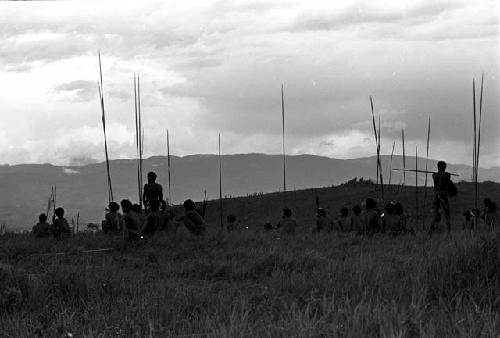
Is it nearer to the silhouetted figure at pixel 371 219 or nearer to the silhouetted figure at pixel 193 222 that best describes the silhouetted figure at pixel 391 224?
the silhouetted figure at pixel 371 219

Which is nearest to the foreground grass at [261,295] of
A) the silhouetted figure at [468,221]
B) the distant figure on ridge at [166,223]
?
the distant figure on ridge at [166,223]

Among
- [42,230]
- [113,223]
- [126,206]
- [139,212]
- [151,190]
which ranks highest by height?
[151,190]

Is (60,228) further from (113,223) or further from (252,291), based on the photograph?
(252,291)

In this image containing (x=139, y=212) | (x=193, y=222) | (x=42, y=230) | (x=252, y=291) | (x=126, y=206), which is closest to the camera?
(x=252, y=291)

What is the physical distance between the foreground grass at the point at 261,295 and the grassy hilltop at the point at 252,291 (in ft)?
0.06

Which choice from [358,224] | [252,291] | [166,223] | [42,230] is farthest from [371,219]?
[252,291]

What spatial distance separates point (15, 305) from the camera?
7.04 m

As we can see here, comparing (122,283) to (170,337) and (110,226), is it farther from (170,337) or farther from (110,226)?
(110,226)

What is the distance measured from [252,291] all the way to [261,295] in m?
0.53

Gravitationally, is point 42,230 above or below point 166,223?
below

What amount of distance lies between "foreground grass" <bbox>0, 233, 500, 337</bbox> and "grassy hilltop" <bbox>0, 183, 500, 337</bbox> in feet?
0.06

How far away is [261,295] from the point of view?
7.42m

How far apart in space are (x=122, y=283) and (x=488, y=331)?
14.6 feet

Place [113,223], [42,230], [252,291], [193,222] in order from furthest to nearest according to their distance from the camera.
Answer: [113,223] → [42,230] → [193,222] → [252,291]
